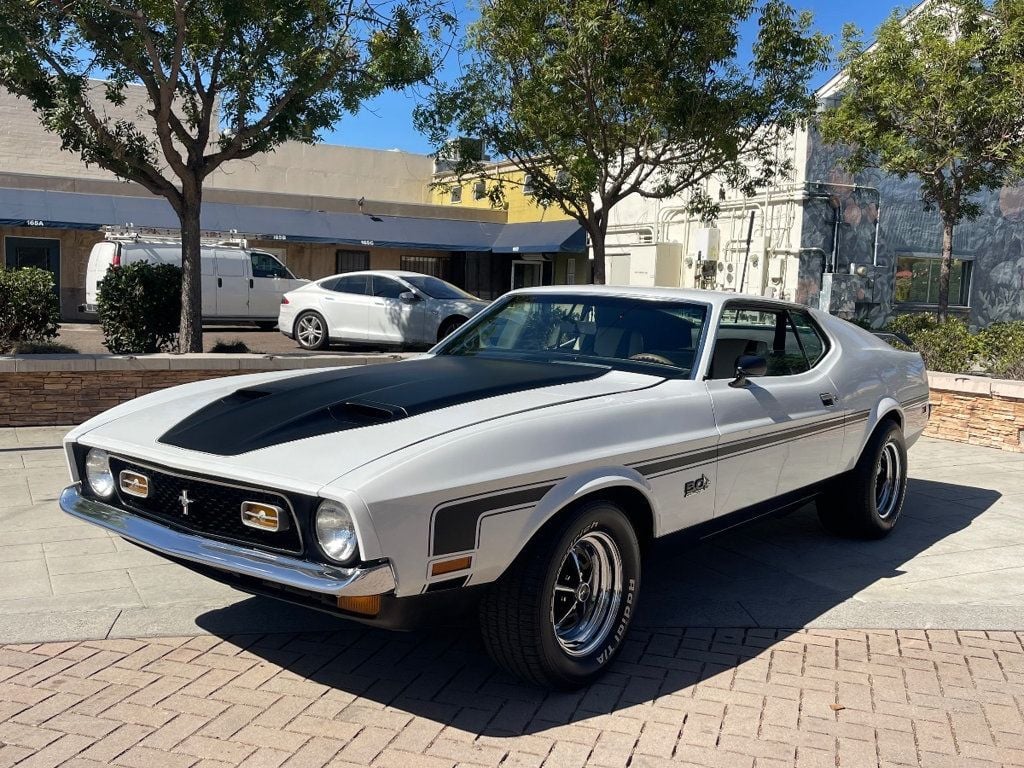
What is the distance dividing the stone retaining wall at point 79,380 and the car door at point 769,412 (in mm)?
6171

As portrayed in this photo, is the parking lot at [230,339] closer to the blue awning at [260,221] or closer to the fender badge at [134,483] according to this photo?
the blue awning at [260,221]

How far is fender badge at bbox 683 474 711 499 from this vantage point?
164 inches

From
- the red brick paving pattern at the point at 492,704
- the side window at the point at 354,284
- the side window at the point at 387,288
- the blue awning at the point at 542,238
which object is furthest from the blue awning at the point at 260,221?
the red brick paving pattern at the point at 492,704

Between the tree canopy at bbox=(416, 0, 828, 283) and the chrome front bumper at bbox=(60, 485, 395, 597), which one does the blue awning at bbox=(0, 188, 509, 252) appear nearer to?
the tree canopy at bbox=(416, 0, 828, 283)

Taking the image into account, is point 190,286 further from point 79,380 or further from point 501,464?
point 501,464

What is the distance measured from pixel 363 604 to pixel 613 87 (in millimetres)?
10981

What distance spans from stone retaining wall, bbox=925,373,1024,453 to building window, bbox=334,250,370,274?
20595 millimetres

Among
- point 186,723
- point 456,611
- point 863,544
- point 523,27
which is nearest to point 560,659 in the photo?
point 456,611

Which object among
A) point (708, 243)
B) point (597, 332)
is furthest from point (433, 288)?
point (597, 332)

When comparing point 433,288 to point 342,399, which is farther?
point 433,288

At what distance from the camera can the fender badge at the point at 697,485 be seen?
417 cm

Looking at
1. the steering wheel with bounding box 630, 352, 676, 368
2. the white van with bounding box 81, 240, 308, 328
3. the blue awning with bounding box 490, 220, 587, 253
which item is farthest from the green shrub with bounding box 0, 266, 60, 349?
the blue awning with bounding box 490, 220, 587, 253

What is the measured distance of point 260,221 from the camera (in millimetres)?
26109

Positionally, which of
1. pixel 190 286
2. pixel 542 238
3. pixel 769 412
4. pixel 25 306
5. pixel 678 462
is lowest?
pixel 678 462
